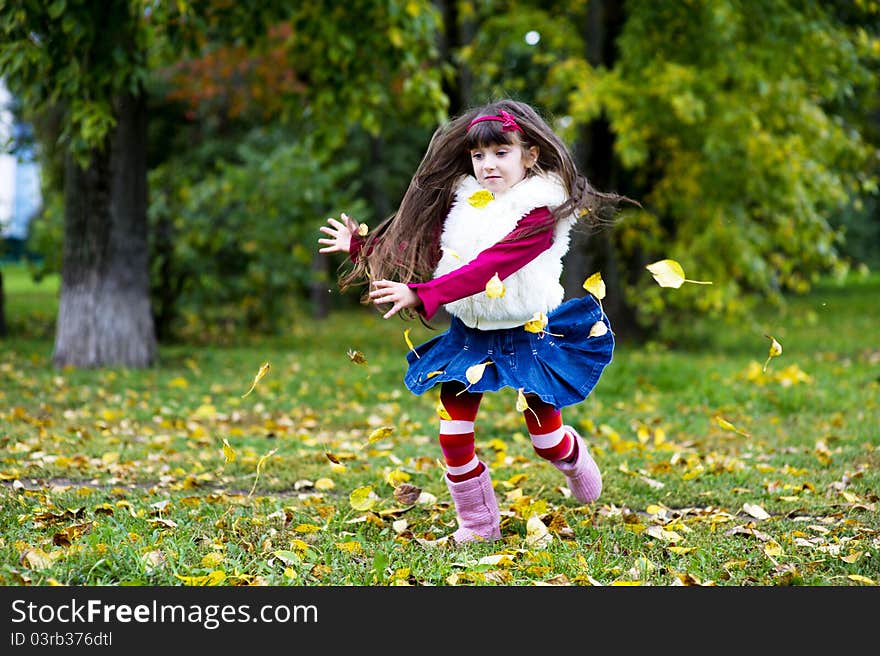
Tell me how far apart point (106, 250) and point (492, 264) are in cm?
608

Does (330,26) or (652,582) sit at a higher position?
(330,26)

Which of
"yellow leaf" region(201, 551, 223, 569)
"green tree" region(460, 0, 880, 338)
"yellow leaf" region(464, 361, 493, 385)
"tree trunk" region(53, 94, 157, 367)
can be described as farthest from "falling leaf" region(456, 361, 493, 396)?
"green tree" region(460, 0, 880, 338)

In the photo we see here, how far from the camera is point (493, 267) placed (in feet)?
11.2

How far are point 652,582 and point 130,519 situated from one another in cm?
193

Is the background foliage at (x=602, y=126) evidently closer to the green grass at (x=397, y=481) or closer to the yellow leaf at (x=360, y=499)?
the green grass at (x=397, y=481)

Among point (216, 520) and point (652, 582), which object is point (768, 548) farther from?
point (216, 520)

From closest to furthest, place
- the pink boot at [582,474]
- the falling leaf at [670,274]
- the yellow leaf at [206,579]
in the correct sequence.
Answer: the yellow leaf at [206,579], the falling leaf at [670,274], the pink boot at [582,474]

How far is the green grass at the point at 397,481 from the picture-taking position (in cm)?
321

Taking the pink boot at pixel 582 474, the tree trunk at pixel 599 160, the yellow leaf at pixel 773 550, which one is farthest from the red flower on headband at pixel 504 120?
the tree trunk at pixel 599 160

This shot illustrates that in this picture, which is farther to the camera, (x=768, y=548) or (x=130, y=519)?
(x=130, y=519)

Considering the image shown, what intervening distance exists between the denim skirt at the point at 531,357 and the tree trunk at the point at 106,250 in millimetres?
5659

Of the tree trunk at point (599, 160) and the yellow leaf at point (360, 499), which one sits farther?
the tree trunk at point (599, 160)
